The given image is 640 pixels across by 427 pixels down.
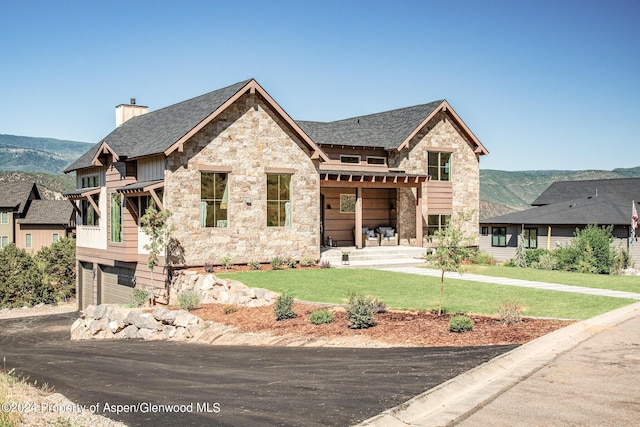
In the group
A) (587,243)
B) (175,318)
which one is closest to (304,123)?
(587,243)

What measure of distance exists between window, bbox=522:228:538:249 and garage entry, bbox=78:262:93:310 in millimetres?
24866

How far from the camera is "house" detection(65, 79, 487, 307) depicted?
2438 centimetres

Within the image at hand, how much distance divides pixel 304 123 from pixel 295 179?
901 centimetres

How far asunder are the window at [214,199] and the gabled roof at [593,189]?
31.1 meters

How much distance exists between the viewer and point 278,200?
26219 millimetres

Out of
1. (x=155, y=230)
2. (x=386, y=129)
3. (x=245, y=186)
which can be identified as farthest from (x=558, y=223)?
(x=155, y=230)

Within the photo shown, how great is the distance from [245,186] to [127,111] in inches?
488

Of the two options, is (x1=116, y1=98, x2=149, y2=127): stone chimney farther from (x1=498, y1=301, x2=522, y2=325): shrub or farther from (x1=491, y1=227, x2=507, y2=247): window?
(x1=498, y1=301, x2=522, y2=325): shrub

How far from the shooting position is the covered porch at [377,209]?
102 feet

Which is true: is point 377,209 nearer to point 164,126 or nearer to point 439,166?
point 439,166

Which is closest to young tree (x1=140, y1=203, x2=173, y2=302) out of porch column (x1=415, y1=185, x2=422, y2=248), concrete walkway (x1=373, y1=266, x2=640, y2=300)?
concrete walkway (x1=373, y1=266, x2=640, y2=300)

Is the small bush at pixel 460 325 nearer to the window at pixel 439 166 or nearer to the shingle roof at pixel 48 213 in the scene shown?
the window at pixel 439 166

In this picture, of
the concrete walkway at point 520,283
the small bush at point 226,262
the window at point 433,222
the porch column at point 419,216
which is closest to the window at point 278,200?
the small bush at point 226,262

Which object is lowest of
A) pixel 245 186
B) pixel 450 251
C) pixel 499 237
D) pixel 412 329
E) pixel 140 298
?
pixel 140 298
